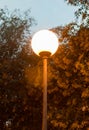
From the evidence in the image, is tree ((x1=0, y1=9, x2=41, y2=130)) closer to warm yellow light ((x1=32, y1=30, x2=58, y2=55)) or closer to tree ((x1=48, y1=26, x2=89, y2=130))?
tree ((x1=48, y1=26, x2=89, y2=130))

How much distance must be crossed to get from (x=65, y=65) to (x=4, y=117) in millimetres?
6743

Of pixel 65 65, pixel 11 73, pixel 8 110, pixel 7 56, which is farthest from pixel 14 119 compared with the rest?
pixel 65 65

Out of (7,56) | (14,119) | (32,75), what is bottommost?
(14,119)

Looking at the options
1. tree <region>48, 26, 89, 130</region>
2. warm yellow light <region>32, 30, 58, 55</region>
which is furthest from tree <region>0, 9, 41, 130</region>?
warm yellow light <region>32, 30, 58, 55</region>

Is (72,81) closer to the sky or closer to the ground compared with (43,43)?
closer to the sky

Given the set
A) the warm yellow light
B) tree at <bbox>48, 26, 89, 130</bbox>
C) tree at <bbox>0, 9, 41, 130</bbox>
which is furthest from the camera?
tree at <bbox>0, 9, 41, 130</bbox>

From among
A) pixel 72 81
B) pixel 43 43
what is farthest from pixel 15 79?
pixel 43 43

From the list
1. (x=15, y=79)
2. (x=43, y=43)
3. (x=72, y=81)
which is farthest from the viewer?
(x=15, y=79)

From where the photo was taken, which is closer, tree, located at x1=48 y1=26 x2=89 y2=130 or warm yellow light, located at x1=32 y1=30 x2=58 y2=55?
warm yellow light, located at x1=32 y1=30 x2=58 y2=55

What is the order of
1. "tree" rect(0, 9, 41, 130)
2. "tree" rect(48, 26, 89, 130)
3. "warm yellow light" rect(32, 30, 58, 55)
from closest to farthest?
"warm yellow light" rect(32, 30, 58, 55) → "tree" rect(48, 26, 89, 130) → "tree" rect(0, 9, 41, 130)

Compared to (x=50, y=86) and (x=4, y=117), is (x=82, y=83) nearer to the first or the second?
(x=50, y=86)

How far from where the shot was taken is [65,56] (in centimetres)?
1523

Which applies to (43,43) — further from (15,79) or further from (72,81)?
(15,79)

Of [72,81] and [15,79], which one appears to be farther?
[15,79]
